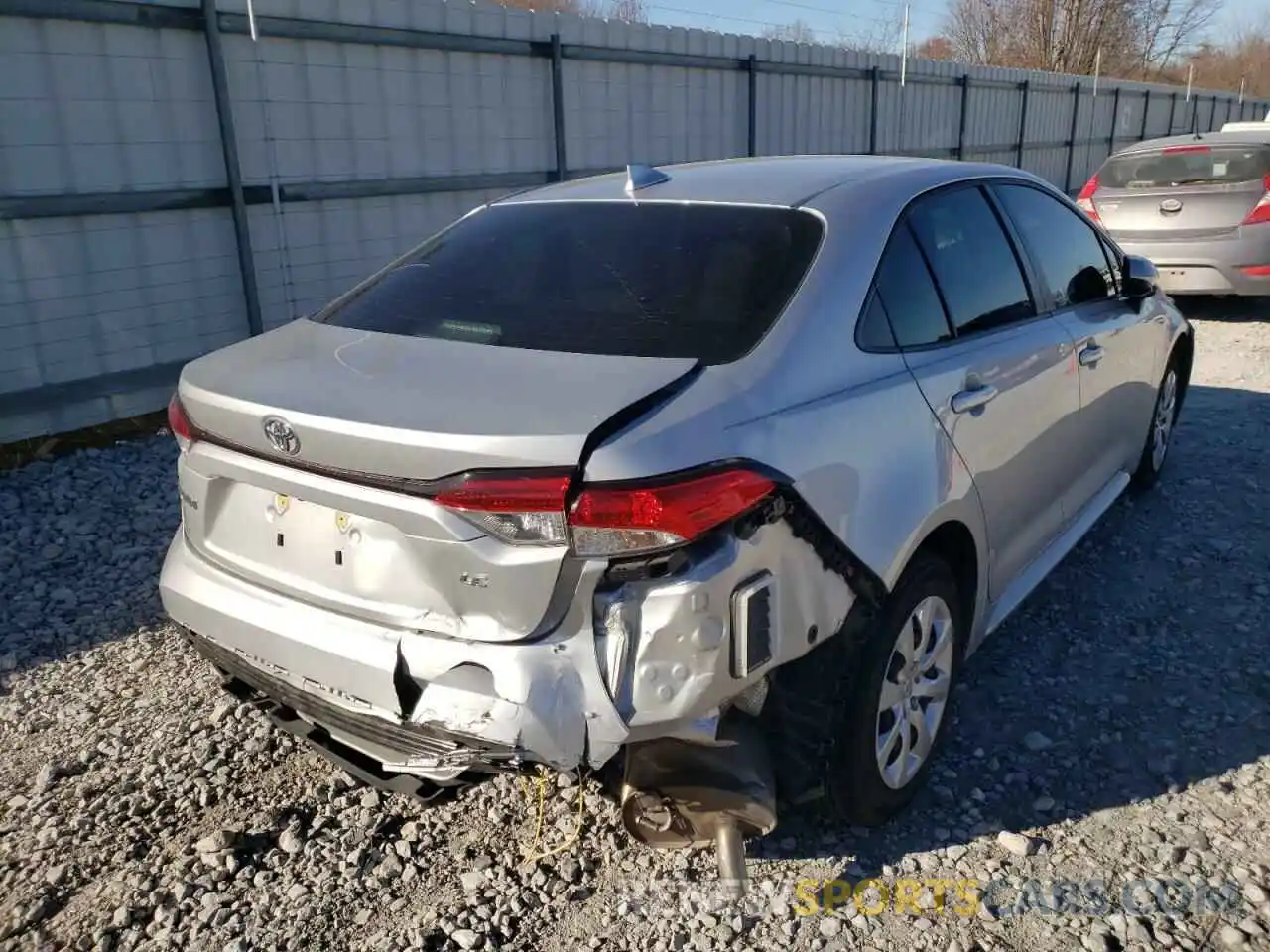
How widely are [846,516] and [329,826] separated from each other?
1586 mm

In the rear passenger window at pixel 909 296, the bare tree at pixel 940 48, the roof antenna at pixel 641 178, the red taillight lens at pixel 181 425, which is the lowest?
the red taillight lens at pixel 181 425

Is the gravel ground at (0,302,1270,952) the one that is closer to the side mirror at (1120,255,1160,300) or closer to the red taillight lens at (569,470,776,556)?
the red taillight lens at (569,470,776,556)

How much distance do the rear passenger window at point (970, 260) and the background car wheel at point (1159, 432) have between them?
73.3 inches

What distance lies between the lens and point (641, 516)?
6.46 feet

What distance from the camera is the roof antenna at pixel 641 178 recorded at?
3133 mm

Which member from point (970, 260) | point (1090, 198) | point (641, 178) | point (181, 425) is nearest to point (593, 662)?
point (181, 425)

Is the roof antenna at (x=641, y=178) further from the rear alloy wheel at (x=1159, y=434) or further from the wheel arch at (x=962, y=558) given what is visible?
the rear alloy wheel at (x=1159, y=434)

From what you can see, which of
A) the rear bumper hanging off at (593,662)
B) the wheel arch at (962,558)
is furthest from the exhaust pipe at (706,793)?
the wheel arch at (962,558)

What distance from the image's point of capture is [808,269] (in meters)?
2.56

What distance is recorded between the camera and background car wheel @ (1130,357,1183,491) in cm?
493

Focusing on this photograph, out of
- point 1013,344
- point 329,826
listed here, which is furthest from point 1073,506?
point 329,826

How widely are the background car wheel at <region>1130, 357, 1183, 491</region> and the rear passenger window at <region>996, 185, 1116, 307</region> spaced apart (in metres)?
1.01

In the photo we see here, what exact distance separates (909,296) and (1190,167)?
7.88 m

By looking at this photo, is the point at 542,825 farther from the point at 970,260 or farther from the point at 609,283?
the point at 970,260
